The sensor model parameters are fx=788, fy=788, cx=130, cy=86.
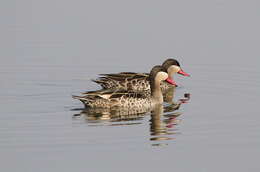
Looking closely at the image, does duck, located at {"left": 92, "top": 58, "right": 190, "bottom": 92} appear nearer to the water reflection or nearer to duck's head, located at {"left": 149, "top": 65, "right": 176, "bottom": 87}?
duck's head, located at {"left": 149, "top": 65, "right": 176, "bottom": 87}

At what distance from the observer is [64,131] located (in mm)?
14844

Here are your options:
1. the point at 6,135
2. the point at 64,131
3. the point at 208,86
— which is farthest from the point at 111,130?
the point at 208,86

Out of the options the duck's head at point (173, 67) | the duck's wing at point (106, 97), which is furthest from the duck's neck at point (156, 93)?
the duck's head at point (173, 67)

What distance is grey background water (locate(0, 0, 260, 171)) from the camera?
13102mm

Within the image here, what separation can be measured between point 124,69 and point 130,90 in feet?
9.89

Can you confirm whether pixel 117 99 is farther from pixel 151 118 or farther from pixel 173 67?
pixel 173 67

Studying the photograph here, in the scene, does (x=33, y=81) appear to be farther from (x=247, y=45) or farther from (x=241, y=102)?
(x=247, y=45)

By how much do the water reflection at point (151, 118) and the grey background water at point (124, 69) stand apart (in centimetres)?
18

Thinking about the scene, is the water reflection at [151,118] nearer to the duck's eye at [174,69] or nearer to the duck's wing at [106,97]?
the duck's wing at [106,97]

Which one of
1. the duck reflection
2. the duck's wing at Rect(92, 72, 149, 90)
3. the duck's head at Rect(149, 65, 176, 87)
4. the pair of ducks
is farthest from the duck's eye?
the duck reflection

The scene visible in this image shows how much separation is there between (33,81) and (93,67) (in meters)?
2.33

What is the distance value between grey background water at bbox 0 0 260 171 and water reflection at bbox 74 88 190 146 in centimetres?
18

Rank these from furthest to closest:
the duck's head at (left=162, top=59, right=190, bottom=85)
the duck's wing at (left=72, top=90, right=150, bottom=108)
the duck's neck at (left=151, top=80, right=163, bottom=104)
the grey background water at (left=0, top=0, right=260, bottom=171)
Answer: the duck's head at (left=162, top=59, right=190, bottom=85) < the duck's neck at (left=151, top=80, right=163, bottom=104) < the duck's wing at (left=72, top=90, right=150, bottom=108) < the grey background water at (left=0, top=0, right=260, bottom=171)

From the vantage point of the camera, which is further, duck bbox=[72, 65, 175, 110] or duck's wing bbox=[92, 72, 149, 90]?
duck's wing bbox=[92, 72, 149, 90]
